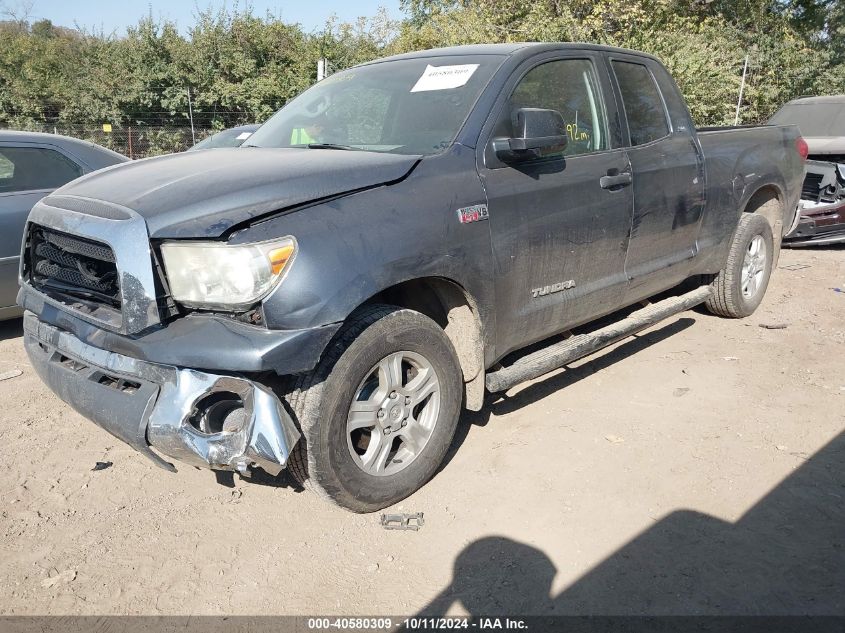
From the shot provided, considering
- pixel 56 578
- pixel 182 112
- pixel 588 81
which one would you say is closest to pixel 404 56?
pixel 588 81

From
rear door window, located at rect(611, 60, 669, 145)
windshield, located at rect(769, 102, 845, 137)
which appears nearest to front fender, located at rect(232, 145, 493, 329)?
rear door window, located at rect(611, 60, 669, 145)

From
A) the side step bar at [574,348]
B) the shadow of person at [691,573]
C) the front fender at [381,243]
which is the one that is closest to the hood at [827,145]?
the side step bar at [574,348]

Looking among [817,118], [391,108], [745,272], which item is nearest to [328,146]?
[391,108]

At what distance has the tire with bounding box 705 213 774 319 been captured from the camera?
5492 mm

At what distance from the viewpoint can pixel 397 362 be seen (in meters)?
3.11

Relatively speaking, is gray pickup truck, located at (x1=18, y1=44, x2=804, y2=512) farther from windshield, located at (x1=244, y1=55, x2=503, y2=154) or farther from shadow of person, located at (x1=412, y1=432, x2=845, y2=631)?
shadow of person, located at (x1=412, y1=432, x2=845, y2=631)

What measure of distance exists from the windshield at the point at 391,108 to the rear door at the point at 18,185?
7.54 feet

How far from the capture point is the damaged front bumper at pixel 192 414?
8.61 ft

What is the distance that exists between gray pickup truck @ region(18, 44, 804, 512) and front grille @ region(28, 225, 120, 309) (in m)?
0.01

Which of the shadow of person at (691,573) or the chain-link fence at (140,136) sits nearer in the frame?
the shadow of person at (691,573)

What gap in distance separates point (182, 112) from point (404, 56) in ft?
59.9

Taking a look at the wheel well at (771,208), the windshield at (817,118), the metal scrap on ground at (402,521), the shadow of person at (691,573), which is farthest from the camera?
the windshield at (817,118)

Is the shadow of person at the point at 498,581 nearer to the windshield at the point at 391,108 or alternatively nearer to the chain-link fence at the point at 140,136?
the windshield at the point at 391,108

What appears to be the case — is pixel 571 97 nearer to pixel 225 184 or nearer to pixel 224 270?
pixel 225 184
